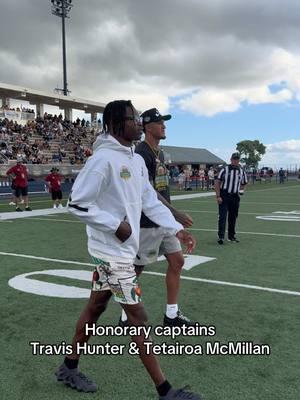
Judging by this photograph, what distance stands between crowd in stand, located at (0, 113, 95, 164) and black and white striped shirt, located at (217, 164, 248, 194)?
18.5m

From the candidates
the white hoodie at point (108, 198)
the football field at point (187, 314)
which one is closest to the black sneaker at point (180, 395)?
the football field at point (187, 314)

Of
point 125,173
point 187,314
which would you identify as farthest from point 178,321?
point 125,173

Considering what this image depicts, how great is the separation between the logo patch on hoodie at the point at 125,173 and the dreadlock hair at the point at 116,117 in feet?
0.80

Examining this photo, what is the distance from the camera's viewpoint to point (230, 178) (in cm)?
890

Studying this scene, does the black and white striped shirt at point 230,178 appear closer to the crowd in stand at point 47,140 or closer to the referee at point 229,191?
the referee at point 229,191

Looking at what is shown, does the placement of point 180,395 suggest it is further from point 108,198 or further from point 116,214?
point 108,198

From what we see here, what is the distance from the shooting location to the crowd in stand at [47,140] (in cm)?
2959

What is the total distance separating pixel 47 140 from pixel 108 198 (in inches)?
1324

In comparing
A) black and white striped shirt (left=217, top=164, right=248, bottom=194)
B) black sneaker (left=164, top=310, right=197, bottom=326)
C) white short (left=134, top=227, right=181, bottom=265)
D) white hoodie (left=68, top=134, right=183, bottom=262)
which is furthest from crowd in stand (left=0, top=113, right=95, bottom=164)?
white hoodie (left=68, top=134, right=183, bottom=262)

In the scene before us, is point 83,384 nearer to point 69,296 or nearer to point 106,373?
point 106,373

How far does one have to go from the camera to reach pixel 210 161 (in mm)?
65688

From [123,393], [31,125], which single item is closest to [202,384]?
[123,393]

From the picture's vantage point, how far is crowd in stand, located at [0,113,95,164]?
29.6m

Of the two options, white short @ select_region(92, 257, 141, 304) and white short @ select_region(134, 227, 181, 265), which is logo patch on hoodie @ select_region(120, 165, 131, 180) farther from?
white short @ select_region(134, 227, 181, 265)
